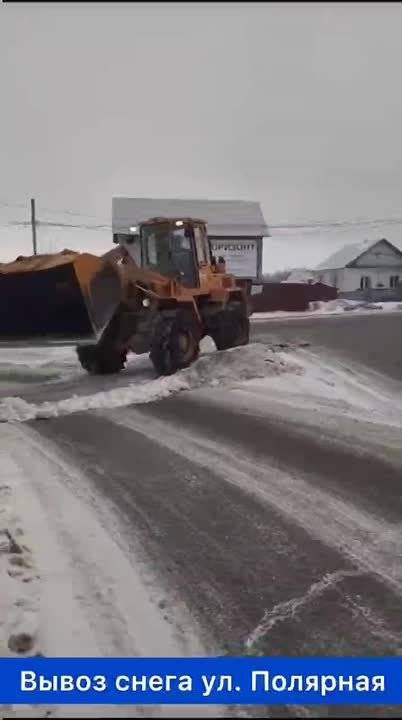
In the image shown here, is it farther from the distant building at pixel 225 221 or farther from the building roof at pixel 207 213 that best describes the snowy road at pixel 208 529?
the building roof at pixel 207 213

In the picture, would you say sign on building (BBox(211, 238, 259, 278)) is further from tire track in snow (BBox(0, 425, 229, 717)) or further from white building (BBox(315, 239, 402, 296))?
tire track in snow (BBox(0, 425, 229, 717))

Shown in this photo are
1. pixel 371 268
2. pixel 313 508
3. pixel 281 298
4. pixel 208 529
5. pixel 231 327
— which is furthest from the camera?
pixel 371 268

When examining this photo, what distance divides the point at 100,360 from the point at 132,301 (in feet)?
5.17

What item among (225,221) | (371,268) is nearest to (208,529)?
(225,221)

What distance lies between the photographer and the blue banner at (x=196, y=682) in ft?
8.16

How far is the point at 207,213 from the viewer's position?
44.2 m

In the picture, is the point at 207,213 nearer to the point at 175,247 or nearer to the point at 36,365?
the point at 36,365

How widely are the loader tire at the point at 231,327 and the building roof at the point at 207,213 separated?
88.6 feet

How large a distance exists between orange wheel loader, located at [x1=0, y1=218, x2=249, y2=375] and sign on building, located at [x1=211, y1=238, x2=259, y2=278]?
27.1 meters

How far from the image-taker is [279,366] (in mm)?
10484

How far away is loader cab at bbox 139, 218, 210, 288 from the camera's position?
11867 mm

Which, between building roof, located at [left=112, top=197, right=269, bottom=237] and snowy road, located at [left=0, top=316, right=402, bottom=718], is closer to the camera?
snowy road, located at [left=0, top=316, right=402, bottom=718]

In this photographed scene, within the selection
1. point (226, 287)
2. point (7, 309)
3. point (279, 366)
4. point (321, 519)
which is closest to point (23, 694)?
point (321, 519)

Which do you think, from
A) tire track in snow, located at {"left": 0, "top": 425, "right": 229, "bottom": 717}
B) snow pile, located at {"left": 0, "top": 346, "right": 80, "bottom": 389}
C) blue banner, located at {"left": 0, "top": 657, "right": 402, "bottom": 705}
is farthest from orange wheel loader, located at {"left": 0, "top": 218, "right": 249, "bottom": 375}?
blue banner, located at {"left": 0, "top": 657, "right": 402, "bottom": 705}
